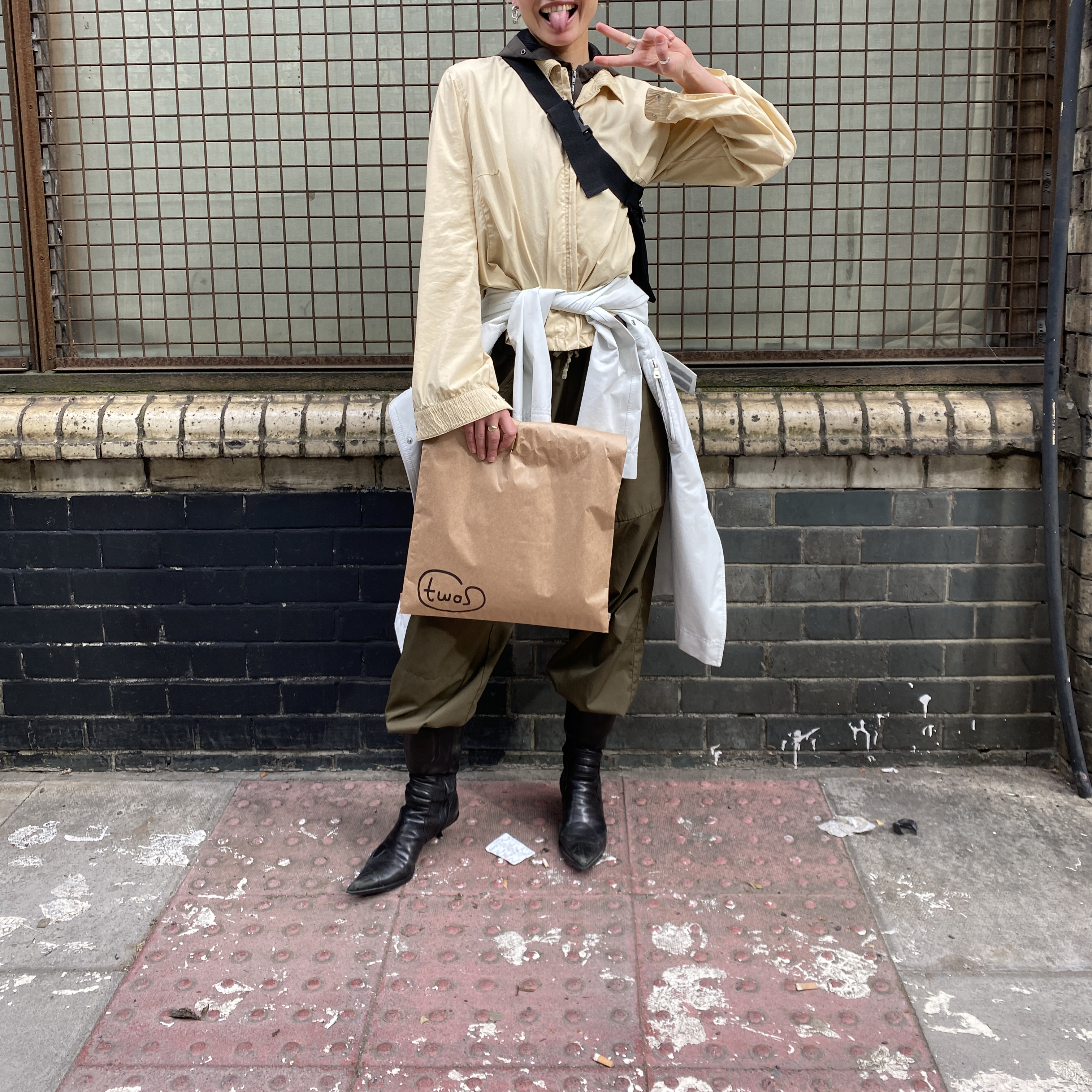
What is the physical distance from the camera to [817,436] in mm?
3430

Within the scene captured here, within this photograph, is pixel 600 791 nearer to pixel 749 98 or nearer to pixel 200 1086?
pixel 200 1086

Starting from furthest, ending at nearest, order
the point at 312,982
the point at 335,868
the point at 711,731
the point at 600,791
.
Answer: the point at 711,731, the point at 600,791, the point at 335,868, the point at 312,982

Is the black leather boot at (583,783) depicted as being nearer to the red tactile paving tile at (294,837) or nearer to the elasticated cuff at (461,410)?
the red tactile paving tile at (294,837)

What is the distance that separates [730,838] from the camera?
3.18 meters

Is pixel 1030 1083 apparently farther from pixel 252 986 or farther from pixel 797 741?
pixel 252 986

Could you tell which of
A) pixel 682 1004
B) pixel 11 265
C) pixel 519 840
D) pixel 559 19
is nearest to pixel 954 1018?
pixel 682 1004

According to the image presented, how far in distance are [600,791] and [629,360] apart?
134 cm

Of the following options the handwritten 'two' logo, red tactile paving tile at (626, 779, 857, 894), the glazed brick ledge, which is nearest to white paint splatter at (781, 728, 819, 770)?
red tactile paving tile at (626, 779, 857, 894)

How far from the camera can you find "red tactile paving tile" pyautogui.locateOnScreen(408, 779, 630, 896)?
9.64 ft

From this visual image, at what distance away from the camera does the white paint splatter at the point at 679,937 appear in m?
2.65

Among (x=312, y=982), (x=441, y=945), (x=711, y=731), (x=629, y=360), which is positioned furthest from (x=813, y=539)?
(x=312, y=982)

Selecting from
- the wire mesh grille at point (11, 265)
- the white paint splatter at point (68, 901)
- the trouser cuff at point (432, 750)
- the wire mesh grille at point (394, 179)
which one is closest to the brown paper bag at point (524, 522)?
the trouser cuff at point (432, 750)

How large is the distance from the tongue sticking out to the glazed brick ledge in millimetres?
1203

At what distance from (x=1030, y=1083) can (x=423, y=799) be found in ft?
5.33
